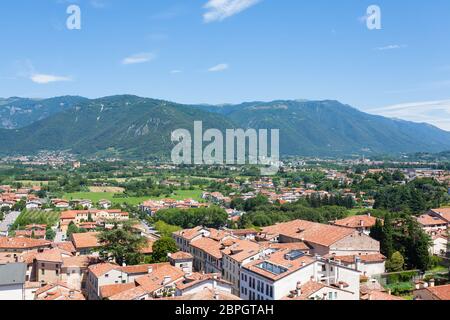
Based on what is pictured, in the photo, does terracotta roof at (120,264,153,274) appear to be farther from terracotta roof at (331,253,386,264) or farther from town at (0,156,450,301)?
terracotta roof at (331,253,386,264)

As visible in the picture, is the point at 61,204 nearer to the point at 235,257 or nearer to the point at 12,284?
the point at 12,284

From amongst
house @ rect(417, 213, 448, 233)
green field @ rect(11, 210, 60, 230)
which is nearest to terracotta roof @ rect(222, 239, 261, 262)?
house @ rect(417, 213, 448, 233)

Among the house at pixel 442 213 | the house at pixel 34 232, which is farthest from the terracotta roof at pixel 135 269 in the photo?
the house at pixel 442 213

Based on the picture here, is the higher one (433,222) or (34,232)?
(433,222)

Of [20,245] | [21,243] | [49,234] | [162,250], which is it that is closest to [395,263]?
[162,250]
